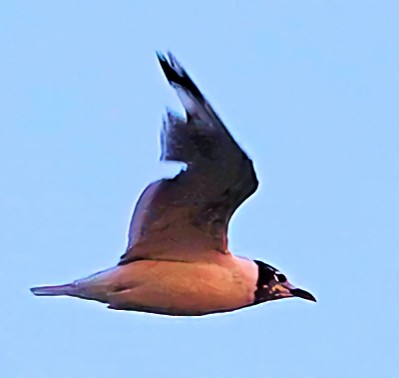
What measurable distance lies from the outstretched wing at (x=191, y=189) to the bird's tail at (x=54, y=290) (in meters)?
0.29

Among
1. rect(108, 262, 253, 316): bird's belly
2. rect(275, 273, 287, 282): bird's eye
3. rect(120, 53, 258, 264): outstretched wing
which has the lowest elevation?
rect(108, 262, 253, 316): bird's belly

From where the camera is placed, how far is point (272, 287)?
6535 millimetres

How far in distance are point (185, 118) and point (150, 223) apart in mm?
667

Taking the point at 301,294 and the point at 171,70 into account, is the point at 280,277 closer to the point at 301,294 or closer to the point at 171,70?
the point at 301,294

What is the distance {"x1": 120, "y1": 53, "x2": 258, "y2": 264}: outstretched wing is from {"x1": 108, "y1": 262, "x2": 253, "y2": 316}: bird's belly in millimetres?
84

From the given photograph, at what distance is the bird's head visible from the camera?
6.46 m

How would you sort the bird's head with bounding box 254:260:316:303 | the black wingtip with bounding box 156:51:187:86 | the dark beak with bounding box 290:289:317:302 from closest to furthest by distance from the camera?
the black wingtip with bounding box 156:51:187:86 → the bird's head with bounding box 254:260:316:303 → the dark beak with bounding box 290:289:317:302

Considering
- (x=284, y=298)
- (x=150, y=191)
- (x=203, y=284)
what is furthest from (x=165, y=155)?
(x=284, y=298)

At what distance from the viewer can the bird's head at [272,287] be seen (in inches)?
254

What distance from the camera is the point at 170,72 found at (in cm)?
548

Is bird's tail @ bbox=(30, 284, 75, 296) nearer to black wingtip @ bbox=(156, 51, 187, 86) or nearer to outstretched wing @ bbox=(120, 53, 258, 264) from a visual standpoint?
outstretched wing @ bbox=(120, 53, 258, 264)

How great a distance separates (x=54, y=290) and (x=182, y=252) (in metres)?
0.62

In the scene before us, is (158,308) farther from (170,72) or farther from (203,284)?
(170,72)

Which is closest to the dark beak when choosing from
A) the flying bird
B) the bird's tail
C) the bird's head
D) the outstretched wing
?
the bird's head
